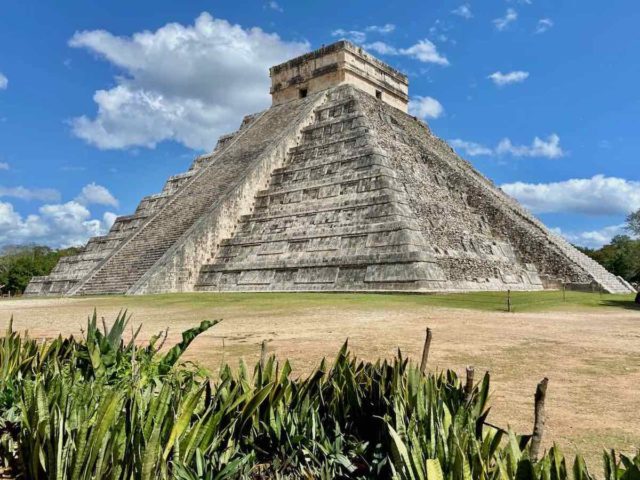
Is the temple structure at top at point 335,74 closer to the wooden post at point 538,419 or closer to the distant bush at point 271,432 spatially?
the distant bush at point 271,432

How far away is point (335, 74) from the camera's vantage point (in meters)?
23.8

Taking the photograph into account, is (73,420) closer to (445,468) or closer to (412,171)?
(445,468)

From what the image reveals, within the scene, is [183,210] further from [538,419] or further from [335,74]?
[538,419]

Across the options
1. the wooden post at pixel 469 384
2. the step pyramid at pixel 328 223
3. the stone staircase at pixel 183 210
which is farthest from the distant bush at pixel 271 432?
the stone staircase at pixel 183 210

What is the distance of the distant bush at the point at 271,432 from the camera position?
1.93m

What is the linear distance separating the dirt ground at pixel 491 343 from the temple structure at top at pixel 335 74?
1543 centimetres

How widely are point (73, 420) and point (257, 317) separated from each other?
6549 millimetres

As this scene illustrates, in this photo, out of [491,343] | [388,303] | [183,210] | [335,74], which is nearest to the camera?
[491,343]

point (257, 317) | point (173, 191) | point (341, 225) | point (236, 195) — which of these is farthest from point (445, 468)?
point (173, 191)

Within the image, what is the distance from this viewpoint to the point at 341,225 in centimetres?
1581

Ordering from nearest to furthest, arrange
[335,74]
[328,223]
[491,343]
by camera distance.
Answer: [491,343] → [328,223] → [335,74]

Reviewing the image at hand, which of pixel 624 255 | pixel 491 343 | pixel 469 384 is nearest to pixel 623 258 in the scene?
pixel 624 255

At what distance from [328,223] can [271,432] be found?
1369 cm

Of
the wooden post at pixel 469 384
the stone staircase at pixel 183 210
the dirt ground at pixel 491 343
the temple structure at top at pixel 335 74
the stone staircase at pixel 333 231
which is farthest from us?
the temple structure at top at pixel 335 74
